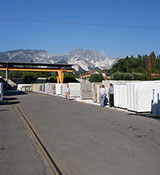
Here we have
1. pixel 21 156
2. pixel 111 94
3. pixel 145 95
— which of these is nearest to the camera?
pixel 21 156

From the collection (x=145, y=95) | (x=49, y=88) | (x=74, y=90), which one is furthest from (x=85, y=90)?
(x=49, y=88)

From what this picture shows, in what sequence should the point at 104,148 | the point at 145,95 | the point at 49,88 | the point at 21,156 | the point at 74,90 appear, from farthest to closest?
1. the point at 49,88
2. the point at 74,90
3. the point at 145,95
4. the point at 104,148
5. the point at 21,156

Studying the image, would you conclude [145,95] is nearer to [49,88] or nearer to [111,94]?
[111,94]

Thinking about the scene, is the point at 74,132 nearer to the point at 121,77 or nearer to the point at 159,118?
the point at 159,118

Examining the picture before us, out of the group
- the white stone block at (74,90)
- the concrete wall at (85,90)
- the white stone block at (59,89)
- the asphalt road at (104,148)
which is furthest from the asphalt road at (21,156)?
the white stone block at (59,89)

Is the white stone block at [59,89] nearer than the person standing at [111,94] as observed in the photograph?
No

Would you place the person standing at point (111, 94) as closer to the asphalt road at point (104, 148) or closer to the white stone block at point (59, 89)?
the asphalt road at point (104, 148)

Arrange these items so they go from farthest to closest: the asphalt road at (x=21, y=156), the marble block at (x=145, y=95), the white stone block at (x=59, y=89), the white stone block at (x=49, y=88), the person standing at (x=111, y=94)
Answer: the white stone block at (x=49, y=88), the white stone block at (x=59, y=89), the person standing at (x=111, y=94), the marble block at (x=145, y=95), the asphalt road at (x=21, y=156)

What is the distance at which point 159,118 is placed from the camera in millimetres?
13000

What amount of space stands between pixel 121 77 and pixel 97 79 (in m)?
9.09

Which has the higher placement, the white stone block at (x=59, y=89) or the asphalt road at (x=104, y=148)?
the white stone block at (x=59, y=89)

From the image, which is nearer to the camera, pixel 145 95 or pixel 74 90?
pixel 145 95

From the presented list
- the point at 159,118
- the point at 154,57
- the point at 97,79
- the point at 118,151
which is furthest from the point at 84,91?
the point at 154,57

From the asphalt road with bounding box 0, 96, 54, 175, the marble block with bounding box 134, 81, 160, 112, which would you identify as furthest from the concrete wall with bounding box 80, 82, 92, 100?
the asphalt road with bounding box 0, 96, 54, 175
